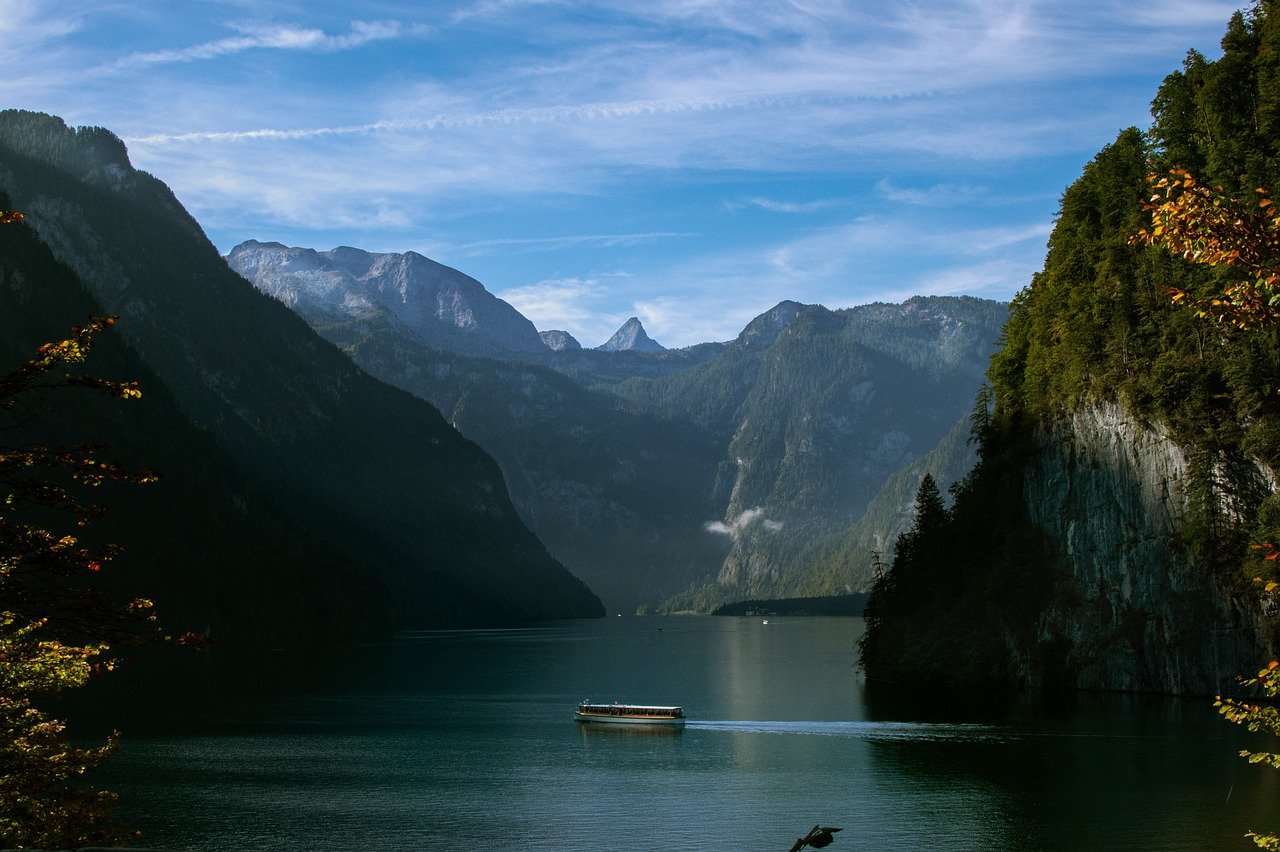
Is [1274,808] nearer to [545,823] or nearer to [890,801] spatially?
[890,801]

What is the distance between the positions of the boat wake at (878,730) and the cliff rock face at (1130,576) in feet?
68.3

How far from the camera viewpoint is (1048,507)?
4624 inches

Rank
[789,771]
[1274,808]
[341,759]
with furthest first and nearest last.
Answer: [341,759], [789,771], [1274,808]

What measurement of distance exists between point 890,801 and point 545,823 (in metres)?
20.2

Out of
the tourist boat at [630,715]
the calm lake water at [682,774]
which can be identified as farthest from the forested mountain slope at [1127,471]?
the tourist boat at [630,715]

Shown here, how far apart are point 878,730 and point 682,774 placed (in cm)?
2354

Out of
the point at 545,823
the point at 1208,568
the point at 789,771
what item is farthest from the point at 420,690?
the point at 1208,568

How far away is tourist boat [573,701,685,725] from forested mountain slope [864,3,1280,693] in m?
36.2

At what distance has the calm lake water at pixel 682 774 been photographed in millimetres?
59375

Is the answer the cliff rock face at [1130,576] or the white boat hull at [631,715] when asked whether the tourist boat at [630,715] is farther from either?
the cliff rock face at [1130,576]

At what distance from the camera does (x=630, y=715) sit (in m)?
105

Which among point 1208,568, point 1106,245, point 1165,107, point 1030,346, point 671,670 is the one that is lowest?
point 671,670

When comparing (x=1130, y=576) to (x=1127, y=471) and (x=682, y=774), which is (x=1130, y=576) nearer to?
(x=1127, y=471)

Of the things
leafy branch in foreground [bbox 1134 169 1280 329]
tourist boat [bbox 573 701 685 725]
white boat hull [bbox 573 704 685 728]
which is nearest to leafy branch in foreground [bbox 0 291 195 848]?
leafy branch in foreground [bbox 1134 169 1280 329]
